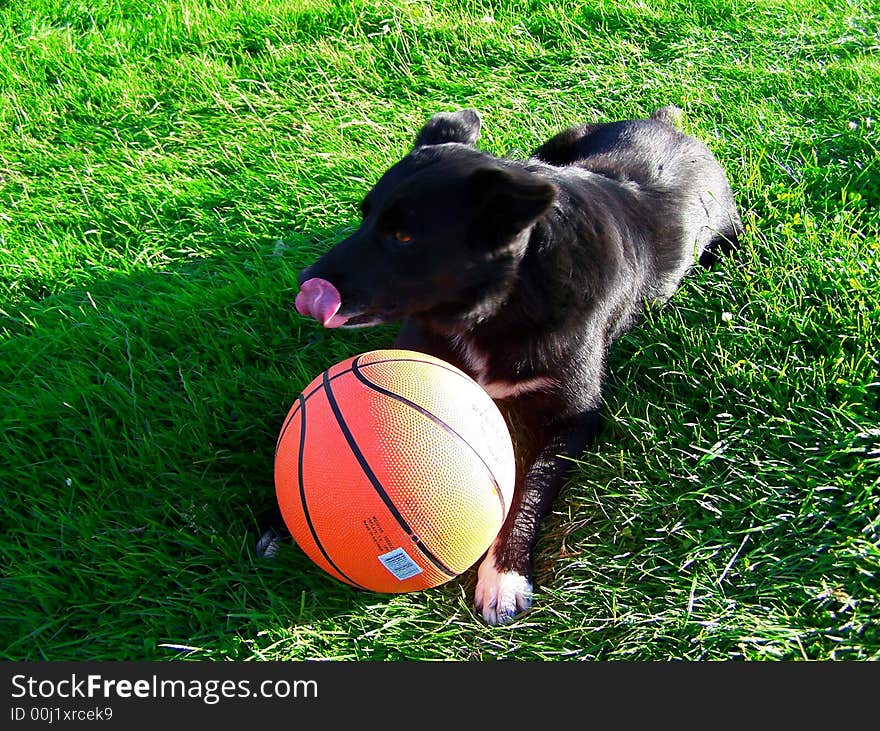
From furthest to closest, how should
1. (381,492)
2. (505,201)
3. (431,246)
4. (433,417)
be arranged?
1. (431,246)
2. (505,201)
3. (433,417)
4. (381,492)

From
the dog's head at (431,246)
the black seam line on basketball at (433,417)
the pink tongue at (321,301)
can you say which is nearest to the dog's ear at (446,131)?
the dog's head at (431,246)

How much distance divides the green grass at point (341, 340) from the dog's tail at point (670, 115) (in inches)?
5.5

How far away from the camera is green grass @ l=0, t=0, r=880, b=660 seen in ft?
8.84

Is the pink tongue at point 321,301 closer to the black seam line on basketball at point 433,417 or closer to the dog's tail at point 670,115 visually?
the black seam line on basketball at point 433,417

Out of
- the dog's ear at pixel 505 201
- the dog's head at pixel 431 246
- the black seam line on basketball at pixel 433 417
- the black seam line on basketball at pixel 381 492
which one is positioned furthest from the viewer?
the dog's head at pixel 431 246

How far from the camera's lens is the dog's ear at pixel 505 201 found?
2.56 meters

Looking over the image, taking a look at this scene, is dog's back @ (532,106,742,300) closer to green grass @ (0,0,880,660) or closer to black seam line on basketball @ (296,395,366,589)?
green grass @ (0,0,880,660)

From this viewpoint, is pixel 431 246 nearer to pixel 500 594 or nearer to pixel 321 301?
pixel 321 301

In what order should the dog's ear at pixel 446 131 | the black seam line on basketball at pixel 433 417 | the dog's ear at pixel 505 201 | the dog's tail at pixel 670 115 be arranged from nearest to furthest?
the black seam line on basketball at pixel 433 417
the dog's ear at pixel 505 201
the dog's ear at pixel 446 131
the dog's tail at pixel 670 115

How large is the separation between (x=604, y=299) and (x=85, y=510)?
2.22m

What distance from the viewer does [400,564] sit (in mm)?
2406

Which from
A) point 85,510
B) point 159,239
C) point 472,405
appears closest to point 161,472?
point 85,510

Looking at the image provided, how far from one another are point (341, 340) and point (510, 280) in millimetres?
1086

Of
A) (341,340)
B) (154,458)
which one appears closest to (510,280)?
(341,340)
